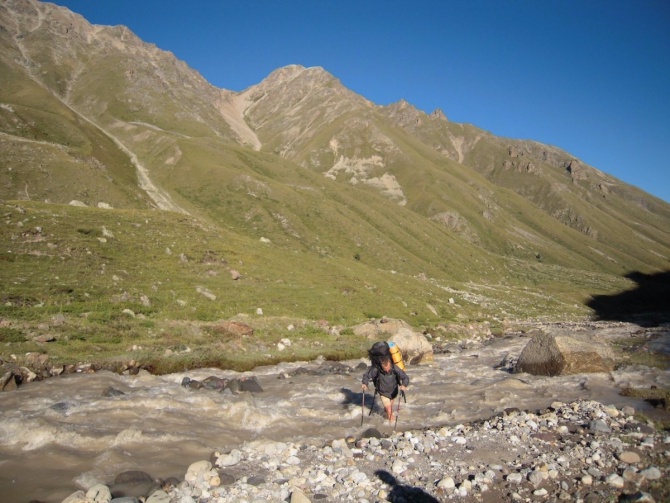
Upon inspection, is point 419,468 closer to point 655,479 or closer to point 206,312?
point 655,479

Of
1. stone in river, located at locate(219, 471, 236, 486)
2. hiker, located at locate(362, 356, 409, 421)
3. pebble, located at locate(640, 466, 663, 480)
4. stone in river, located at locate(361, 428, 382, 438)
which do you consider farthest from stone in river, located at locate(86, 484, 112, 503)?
pebble, located at locate(640, 466, 663, 480)

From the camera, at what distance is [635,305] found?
105562 mm

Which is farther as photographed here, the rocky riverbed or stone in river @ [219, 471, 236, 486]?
stone in river @ [219, 471, 236, 486]

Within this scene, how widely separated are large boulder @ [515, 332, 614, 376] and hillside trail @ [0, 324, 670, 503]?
69 cm

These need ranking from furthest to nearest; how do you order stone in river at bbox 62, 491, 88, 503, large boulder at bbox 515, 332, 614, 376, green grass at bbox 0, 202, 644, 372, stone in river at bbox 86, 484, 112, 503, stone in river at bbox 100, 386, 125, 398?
green grass at bbox 0, 202, 644, 372
large boulder at bbox 515, 332, 614, 376
stone in river at bbox 100, 386, 125, 398
stone in river at bbox 86, 484, 112, 503
stone in river at bbox 62, 491, 88, 503

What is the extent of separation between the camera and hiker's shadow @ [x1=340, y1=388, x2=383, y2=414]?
1708 cm

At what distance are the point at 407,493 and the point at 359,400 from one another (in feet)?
30.7

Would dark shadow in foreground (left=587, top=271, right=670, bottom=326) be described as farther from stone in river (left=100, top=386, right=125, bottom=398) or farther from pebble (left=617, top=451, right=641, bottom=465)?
stone in river (left=100, top=386, right=125, bottom=398)

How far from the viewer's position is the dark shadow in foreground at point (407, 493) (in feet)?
30.7

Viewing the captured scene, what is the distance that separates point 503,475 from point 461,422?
521 centimetres

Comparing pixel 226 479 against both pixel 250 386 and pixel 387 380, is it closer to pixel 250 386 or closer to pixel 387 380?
pixel 387 380

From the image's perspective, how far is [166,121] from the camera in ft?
644

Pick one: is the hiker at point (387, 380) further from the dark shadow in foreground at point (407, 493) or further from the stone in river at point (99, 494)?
the stone in river at point (99, 494)

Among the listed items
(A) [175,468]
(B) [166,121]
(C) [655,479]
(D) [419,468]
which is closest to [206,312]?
(A) [175,468]
